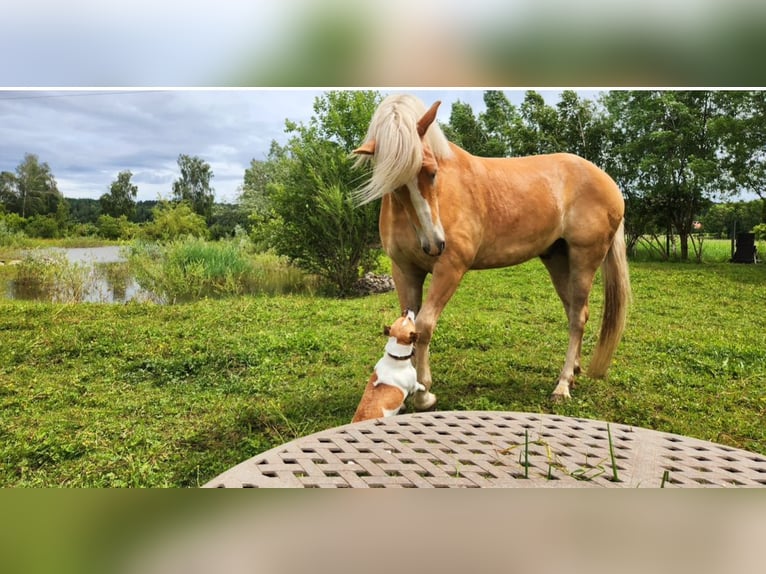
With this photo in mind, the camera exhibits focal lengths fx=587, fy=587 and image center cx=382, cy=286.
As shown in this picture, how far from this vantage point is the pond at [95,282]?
3307 millimetres

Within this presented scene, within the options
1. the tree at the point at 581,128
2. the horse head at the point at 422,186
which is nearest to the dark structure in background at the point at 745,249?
the tree at the point at 581,128

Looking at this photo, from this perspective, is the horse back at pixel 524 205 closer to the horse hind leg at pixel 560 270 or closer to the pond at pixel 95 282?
the horse hind leg at pixel 560 270

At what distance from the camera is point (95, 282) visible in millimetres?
3332

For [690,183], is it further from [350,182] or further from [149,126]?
[149,126]

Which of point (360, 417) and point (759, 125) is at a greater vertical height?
point (759, 125)

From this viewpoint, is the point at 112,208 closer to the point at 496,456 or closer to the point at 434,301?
the point at 434,301

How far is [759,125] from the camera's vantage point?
307 centimetres

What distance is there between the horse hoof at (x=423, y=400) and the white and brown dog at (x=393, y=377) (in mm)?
123

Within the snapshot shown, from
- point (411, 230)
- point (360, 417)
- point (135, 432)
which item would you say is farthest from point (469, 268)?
point (135, 432)

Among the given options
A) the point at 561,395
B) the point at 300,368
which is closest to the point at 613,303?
the point at 561,395

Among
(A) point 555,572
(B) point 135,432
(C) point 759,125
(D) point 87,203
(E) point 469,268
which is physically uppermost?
(C) point 759,125

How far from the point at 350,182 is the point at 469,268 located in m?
0.89

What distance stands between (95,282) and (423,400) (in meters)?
1.98

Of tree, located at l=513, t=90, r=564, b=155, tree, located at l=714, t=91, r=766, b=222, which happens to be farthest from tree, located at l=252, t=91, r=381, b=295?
tree, located at l=714, t=91, r=766, b=222
